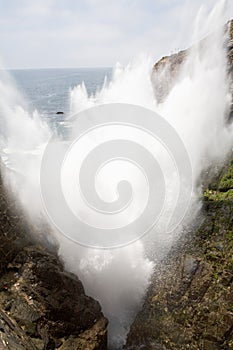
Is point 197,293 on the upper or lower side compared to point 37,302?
upper

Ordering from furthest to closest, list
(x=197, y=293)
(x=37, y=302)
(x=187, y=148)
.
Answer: (x=187, y=148)
(x=197, y=293)
(x=37, y=302)

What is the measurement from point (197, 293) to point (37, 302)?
5.41 metres

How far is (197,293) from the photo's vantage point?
Answer: 9711 millimetres

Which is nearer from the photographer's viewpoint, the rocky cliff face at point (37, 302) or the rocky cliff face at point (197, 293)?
the rocky cliff face at point (37, 302)

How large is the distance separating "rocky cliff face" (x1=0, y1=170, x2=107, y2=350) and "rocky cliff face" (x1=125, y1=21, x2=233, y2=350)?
1816mm

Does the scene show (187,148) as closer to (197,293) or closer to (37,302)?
(197,293)

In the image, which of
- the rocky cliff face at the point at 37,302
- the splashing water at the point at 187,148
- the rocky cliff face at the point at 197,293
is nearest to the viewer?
the rocky cliff face at the point at 37,302

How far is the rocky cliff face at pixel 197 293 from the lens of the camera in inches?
357

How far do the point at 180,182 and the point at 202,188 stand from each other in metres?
1.15

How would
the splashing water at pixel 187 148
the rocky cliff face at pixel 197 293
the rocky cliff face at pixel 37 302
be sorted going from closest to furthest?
the rocky cliff face at pixel 37 302 < the rocky cliff face at pixel 197 293 < the splashing water at pixel 187 148

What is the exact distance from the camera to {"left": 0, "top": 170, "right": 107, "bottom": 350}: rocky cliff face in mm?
8297

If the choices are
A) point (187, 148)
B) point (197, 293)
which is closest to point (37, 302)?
point (197, 293)

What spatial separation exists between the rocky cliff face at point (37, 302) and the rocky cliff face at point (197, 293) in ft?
5.96

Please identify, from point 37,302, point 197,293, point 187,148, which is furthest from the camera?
point 187,148
